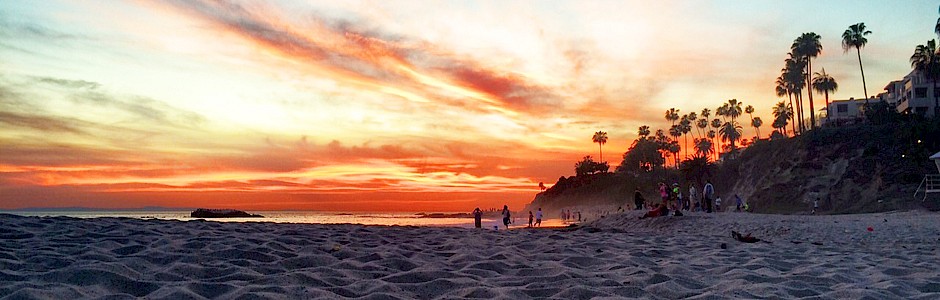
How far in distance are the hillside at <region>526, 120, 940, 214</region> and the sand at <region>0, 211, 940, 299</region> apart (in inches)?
1423

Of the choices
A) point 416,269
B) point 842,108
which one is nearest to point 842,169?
point 842,108

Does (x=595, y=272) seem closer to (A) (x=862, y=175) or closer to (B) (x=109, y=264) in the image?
(B) (x=109, y=264)

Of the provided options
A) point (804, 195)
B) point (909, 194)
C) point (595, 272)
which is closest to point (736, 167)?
point (804, 195)

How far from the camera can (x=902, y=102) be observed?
2596 inches

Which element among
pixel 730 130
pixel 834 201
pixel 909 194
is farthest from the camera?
pixel 730 130

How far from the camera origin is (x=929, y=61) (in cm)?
5434

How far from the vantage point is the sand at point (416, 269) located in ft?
13.5

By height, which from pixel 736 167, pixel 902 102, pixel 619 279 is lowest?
pixel 619 279

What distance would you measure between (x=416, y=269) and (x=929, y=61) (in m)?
68.0

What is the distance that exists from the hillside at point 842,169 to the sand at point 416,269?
3615cm

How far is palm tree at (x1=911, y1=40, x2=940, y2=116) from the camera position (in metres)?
53.2

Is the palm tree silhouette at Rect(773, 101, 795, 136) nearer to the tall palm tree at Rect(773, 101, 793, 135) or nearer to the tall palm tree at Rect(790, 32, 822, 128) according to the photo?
the tall palm tree at Rect(773, 101, 793, 135)

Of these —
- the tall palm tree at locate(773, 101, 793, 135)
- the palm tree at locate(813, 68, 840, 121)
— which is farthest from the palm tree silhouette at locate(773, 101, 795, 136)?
the palm tree at locate(813, 68, 840, 121)

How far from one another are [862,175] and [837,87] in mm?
32016
